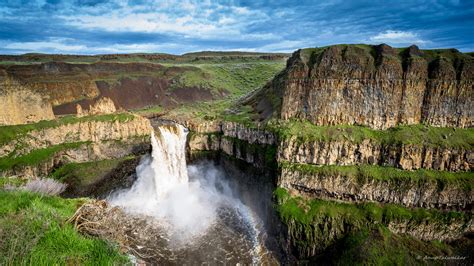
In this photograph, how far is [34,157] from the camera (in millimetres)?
42375

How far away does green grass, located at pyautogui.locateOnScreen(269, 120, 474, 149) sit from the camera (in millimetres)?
30156

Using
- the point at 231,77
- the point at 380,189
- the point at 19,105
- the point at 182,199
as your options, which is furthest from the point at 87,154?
the point at 231,77

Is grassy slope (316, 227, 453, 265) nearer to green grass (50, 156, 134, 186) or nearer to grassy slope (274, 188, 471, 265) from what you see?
grassy slope (274, 188, 471, 265)

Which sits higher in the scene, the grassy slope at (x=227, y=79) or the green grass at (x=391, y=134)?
the grassy slope at (x=227, y=79)

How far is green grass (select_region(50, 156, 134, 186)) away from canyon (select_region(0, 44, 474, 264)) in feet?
0.87

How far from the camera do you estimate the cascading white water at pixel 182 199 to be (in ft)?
109

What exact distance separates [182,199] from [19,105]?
2839 centimetres

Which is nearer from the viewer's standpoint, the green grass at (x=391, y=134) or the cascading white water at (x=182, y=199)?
the green grass at (x=391, y=134)

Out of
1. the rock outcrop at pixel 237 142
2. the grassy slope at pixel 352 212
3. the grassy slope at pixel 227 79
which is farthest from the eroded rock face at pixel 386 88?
the grassy slope at pixel 227 79

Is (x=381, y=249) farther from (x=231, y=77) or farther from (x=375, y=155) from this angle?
(x=231, y=77)

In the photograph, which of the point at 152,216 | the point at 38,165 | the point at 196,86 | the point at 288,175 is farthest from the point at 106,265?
the point at 196,86

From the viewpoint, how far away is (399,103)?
3319cm

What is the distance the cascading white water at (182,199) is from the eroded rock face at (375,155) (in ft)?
32.1

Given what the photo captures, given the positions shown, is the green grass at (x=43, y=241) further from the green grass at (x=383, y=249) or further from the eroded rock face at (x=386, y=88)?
the eroded rock face at (x=386, y=88)
